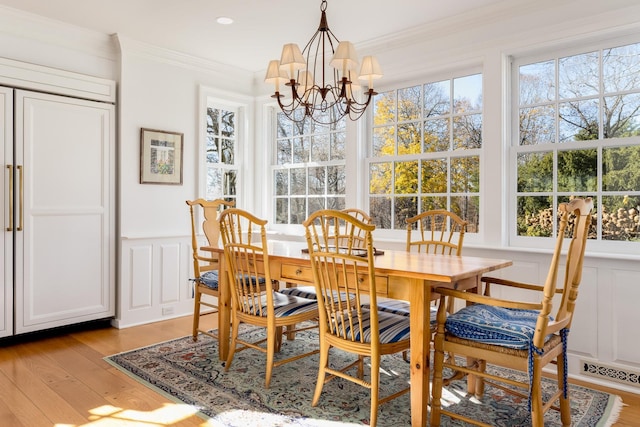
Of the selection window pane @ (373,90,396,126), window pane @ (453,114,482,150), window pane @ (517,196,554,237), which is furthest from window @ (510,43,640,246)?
window pane @ (373,90,396,126)

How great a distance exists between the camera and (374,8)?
341 cm

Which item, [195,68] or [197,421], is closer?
[197,421]

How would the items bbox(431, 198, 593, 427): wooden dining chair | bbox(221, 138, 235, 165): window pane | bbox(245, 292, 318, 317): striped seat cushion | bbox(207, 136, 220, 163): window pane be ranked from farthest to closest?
1. bbox(221, 138, 235, 165): window pane
2. bbox(207, 136, 220, 163): window pane
3. bbox(245, 292, 318, 317): striped seat cushion
4. bbox(431, 198, 593, 427): wooden dining chair

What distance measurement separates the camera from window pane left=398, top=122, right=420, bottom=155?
4.01m

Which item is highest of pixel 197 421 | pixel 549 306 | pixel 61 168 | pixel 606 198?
pixel 61 168

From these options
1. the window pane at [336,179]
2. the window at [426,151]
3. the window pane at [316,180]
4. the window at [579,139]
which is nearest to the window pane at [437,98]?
the window at [426,151]

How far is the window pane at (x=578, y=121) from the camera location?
10.1 feet

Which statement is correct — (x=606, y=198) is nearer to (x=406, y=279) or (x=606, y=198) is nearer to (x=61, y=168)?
(x=406, y=279)

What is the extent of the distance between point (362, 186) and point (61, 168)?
2627 millimetres

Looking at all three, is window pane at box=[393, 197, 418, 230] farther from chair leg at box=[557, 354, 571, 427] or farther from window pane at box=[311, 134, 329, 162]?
chair leg at box=[557, 354, 571, 427]

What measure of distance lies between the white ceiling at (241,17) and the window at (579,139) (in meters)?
0.78

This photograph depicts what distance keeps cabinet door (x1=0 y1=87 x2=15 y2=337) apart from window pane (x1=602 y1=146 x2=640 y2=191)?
4.32 metres

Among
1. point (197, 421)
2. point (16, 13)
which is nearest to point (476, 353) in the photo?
point (197, 421)

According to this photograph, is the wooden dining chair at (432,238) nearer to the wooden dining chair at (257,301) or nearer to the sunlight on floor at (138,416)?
the wooden dining chair at (257,301)
